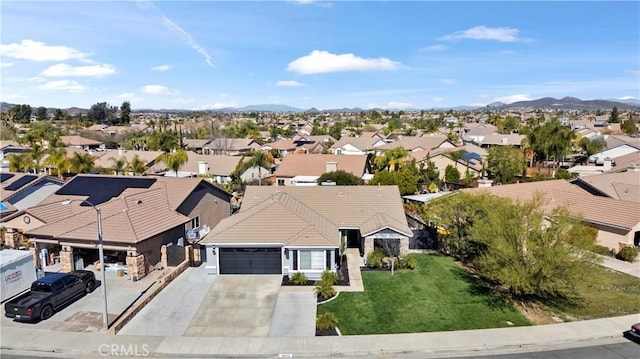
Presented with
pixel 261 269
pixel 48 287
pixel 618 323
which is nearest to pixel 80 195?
pixel 48 287

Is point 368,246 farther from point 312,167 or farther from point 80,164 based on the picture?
point 80,164

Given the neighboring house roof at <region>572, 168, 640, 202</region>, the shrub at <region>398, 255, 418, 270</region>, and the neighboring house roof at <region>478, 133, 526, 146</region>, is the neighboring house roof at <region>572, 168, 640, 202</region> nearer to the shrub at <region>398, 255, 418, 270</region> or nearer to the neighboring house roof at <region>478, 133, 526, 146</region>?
the shrub at <region>398, 255, 418, 270</region>

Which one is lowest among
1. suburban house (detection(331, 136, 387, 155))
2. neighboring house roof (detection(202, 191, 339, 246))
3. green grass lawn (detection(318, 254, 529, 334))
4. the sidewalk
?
the sidewalk

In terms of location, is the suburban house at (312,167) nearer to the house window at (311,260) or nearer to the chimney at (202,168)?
the chimney at (202,168)

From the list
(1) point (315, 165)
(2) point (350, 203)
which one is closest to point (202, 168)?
(1) point (315, 165)

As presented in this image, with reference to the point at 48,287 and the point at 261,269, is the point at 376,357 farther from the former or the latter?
the point at 48,287

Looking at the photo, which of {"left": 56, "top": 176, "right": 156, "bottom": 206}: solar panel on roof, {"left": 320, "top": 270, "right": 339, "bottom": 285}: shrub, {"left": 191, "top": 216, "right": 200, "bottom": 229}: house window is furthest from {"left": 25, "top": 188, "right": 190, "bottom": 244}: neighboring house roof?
{"left": 320, "top": 270, "right": 339, "bottom": 285}: shrub
